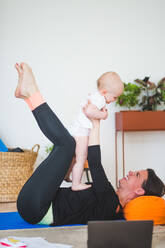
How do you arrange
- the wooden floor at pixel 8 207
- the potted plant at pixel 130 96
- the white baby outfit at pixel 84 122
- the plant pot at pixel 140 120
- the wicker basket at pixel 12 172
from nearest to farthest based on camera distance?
the white baby outfit at pixel 84 122, the wooden floor at pixel 8 207, the wicker basket at pixel 12 172, the plant pot at pixel 140 120, the potted plant at pixel 130 96

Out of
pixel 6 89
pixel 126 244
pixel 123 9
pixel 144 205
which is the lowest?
pixel 144 205

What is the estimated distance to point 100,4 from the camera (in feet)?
14.1

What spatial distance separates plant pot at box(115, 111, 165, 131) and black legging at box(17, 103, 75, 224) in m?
2.09

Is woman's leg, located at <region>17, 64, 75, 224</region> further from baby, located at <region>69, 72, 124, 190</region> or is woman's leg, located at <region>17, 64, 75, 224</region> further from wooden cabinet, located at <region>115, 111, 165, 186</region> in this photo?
wooden cabinet, located at <region>115, 111, 165, 186</region>

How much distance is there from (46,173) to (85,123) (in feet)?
1.66

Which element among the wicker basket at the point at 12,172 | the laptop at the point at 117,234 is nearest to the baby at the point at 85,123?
the laptop at the point at 117,234

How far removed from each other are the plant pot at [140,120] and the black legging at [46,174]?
6.84ft

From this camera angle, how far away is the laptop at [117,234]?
1.14 metres

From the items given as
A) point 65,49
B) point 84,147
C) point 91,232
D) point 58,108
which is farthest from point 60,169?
point 65,49

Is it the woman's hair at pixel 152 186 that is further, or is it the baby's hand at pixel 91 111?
the baby's hand at pixel 91 111

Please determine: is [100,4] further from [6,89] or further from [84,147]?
[84,147]

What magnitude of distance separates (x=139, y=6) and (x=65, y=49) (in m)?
1.25

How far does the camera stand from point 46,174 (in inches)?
70.0

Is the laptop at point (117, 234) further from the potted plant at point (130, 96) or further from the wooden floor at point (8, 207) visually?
the potted plant at point (130, 96)
